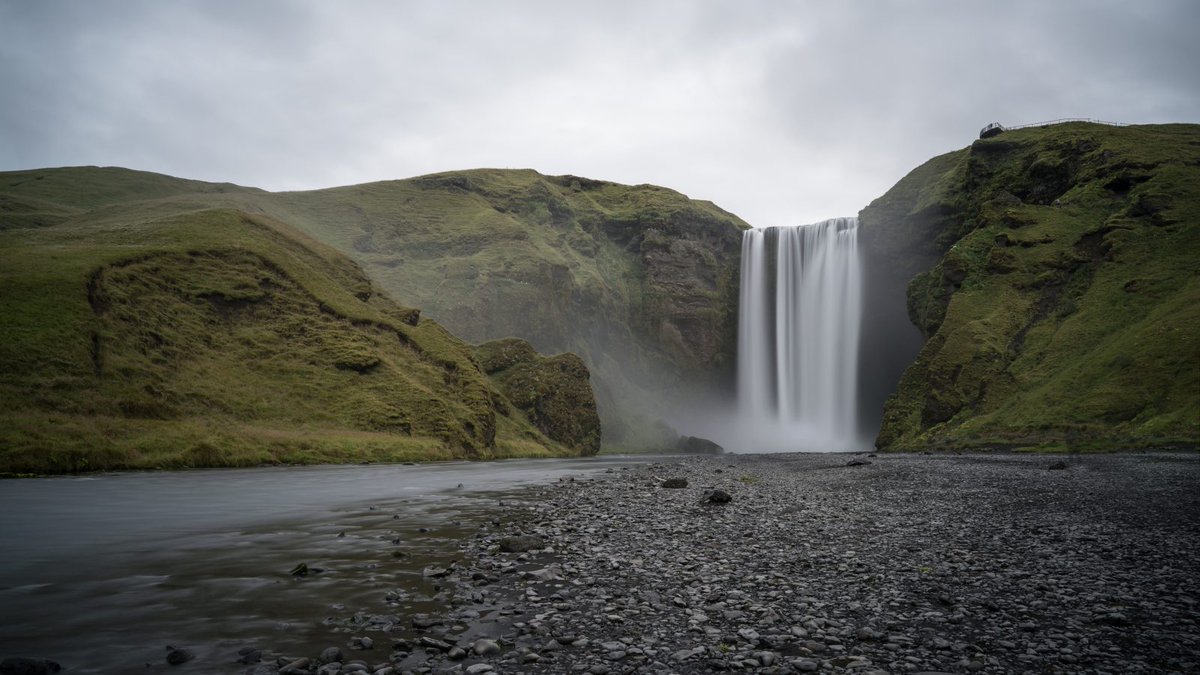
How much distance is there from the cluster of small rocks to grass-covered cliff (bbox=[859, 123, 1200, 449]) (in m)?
36.2

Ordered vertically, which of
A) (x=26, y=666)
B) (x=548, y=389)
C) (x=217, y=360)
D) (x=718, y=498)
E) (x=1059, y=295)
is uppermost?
(x=1059, y=295)

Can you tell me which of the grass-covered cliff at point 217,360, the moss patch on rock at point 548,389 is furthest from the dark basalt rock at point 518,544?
the moss patch on rock at point 548,389

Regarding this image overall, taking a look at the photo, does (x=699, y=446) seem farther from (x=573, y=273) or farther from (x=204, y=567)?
(x=204, y=567)

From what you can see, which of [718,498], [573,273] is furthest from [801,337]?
[718,498]

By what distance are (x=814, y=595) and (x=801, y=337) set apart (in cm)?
10644

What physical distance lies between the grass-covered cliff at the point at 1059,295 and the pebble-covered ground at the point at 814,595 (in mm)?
36367

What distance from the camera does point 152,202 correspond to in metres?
100

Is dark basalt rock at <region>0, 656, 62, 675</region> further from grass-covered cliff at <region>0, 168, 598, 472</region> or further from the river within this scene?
grass-covered cliff at <region>0, 168, 598, 472</region>

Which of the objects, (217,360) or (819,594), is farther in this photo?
(217,360)

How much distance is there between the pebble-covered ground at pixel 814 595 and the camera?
6309 mm

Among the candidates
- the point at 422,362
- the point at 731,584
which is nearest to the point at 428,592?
the point at 731,584

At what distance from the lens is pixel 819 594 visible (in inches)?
346

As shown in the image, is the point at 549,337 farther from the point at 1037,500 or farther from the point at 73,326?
the point at 1037,500

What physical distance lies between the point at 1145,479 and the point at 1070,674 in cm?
2524
